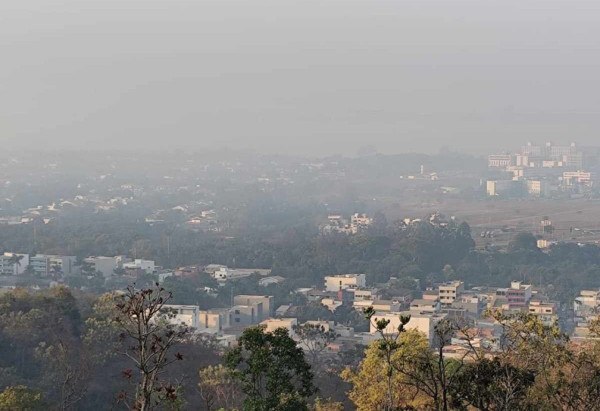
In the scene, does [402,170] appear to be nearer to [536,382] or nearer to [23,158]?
[23,158]

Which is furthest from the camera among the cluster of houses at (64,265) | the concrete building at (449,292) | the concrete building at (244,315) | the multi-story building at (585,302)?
the cluster of houses at (64,265)

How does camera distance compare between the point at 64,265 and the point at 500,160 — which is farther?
the point at 500,160

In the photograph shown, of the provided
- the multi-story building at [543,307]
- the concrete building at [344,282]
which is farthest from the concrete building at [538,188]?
the multi-story building at [543,307]

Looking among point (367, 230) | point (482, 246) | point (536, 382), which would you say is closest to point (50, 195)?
point (367, 230)

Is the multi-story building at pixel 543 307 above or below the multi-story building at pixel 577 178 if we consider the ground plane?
above

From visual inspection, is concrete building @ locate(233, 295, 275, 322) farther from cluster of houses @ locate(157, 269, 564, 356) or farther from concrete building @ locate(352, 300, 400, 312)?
concrete building @ locate(352, 300, 400, 312)

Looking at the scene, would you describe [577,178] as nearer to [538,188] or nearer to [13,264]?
[538,188]

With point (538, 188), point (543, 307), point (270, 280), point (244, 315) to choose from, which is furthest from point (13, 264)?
point (538, 188)

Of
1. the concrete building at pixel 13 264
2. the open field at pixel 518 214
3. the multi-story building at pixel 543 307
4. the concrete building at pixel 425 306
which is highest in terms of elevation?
the concrete building at pixel 13 264

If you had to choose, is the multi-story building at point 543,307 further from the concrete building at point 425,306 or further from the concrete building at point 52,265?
the concrete building at point 52,265
